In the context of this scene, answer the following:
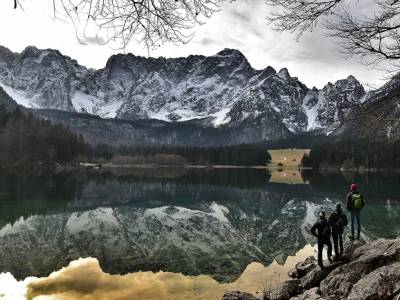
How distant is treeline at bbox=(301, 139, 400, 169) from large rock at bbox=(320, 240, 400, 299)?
144 meters

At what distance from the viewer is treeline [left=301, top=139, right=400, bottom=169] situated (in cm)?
16200

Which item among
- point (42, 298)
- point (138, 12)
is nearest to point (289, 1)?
point (138, 12)

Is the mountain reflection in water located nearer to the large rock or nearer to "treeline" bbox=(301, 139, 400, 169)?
the large rock

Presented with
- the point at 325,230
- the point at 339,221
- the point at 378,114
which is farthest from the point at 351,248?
the point at 378,114

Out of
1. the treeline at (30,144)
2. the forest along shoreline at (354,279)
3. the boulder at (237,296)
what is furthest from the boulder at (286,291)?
the treeline at (30,144)

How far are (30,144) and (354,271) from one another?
113 metres

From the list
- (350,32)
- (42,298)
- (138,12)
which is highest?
(350,32)

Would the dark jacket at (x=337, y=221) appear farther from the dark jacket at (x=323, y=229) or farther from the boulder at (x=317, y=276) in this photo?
the boulder at (x=317, y=276)

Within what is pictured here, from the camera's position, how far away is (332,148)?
7584 inches

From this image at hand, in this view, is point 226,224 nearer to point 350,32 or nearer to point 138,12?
point 350,32

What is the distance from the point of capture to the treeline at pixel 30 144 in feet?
371

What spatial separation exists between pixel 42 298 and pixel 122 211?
99.2 ft

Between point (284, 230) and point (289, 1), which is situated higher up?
Answer: point (289, 1)

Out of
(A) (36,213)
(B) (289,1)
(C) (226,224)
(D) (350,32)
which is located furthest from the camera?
(A) (36,213)
